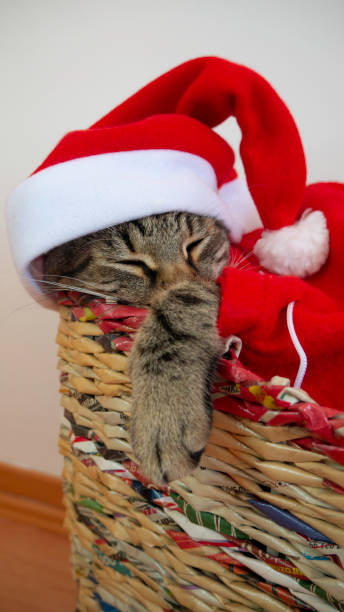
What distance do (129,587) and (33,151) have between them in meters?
1.12

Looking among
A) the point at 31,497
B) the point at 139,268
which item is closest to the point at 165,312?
the point at 139,268

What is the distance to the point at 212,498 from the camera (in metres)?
0.43

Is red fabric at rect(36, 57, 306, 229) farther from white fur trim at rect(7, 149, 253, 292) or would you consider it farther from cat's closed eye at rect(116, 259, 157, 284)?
cat's closed eye at rect(116, 259, 157, 284)

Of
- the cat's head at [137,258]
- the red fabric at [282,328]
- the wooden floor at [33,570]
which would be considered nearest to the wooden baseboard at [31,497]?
the wooden floor at [33,570]

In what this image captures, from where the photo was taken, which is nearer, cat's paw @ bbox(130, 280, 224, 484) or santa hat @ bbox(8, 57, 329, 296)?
cat's paw @ bbox(130, 280, 224, 484)

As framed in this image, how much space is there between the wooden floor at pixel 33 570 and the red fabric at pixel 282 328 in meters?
0.87

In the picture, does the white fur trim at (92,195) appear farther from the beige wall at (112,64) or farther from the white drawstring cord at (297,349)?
the beige wall at (112,64)

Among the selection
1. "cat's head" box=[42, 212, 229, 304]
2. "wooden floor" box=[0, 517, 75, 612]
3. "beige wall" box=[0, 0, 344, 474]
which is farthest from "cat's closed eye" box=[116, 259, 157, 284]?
"wooden floor" box=[0, 517, 75, 612]

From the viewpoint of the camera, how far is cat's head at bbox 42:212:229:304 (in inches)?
24.7

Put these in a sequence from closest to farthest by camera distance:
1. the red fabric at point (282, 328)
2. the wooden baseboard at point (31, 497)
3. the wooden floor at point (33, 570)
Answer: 1. the red fabric at point (282, 328)
2. the wooden floor at point (33, 570)
3. the wooden baseboard at point (31, 497)

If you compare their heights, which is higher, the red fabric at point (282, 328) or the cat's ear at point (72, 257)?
the cat's ear at point (72, 257)

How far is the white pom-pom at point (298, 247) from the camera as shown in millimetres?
622

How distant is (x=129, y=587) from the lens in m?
0.56

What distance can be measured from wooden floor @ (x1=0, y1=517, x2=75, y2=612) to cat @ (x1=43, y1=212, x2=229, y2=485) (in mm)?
822
